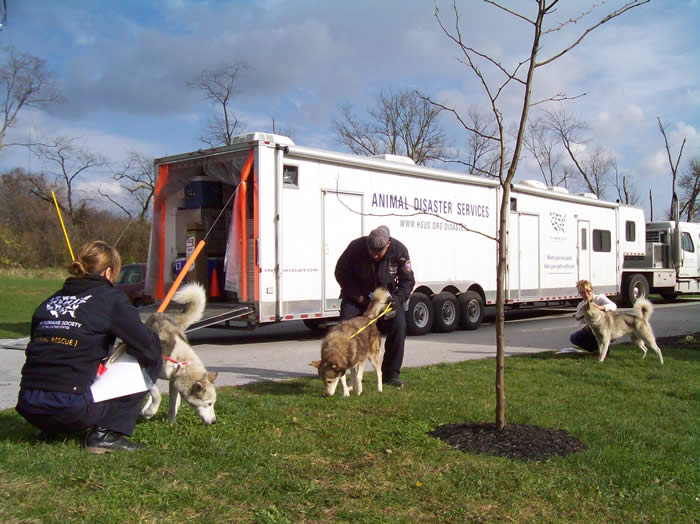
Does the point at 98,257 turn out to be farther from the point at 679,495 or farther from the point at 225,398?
the point at 679,495

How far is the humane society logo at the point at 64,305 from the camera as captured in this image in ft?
13.3

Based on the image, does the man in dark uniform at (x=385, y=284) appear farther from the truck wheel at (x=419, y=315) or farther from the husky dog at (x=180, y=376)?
the truck wheel at (x=419, y=315)

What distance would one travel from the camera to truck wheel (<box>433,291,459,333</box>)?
13.3m

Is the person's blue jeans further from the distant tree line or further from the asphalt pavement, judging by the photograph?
the distant tree line

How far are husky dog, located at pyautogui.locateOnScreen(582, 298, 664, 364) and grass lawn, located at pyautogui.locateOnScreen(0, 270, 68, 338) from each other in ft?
25.9

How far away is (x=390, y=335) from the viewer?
23.6 ft

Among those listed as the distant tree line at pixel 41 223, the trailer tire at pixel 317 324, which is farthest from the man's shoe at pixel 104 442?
the distant tree line at pixel 41 223

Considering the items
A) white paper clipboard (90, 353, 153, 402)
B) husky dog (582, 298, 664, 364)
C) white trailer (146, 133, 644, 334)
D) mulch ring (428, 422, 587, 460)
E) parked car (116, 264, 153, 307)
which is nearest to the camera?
white paper clipboard (90, 353, 153, 402)

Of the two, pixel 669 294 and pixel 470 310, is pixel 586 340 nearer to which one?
pixel 470 310

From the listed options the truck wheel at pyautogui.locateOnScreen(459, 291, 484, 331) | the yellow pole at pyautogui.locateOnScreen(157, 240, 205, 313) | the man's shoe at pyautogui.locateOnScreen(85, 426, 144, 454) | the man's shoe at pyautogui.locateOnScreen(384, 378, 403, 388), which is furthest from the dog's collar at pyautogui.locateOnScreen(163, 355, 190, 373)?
the truck wheel at pyautogui.locateOnScreen(459, 291, 484, 331)

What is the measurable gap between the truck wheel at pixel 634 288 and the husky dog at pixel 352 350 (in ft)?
48.6

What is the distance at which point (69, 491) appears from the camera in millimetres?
3527

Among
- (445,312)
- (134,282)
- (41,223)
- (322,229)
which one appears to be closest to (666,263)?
(445,312)

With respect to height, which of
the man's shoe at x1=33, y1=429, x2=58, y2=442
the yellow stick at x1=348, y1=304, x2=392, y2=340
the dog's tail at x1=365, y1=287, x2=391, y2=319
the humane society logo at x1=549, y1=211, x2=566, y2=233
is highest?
the humane society logo at x1=549, y1=211, x2=566, y2=233
